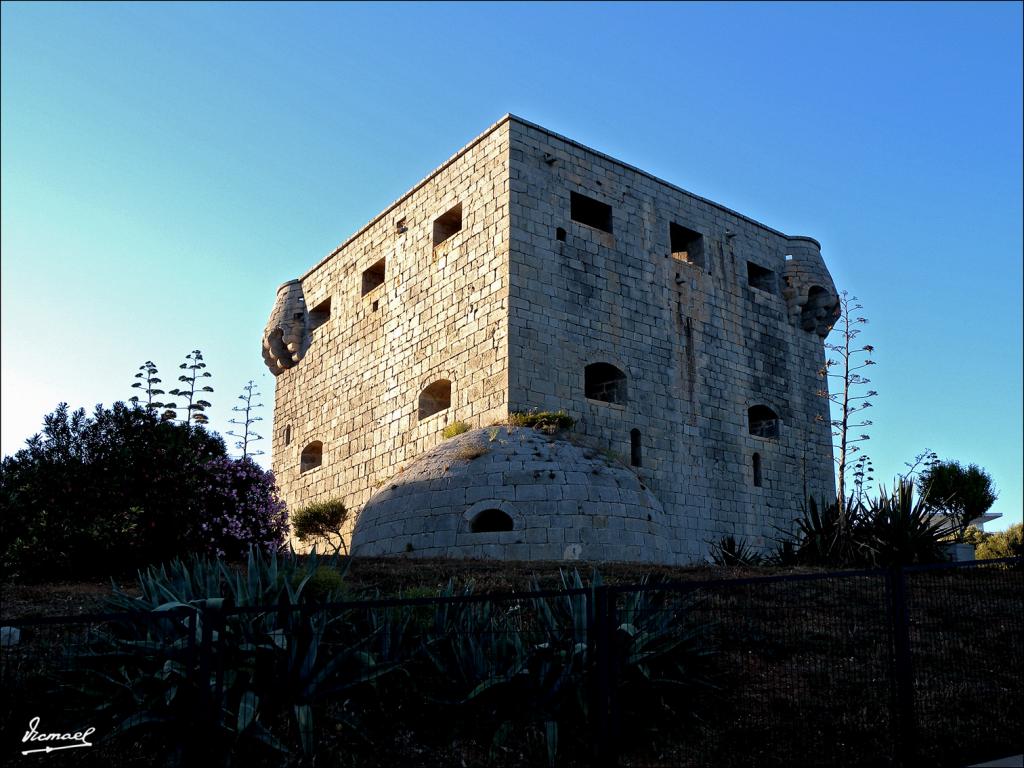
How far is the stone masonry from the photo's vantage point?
1512 centimetres

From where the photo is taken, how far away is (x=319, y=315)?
22.9 m

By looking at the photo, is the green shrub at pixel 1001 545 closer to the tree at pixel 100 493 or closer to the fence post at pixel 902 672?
the fence post at pixel 902 672

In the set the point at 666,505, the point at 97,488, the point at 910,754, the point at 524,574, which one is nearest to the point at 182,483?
the point at 97,488

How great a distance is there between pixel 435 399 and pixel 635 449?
→ 12.7 feet

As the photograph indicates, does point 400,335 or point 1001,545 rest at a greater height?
point 400,335

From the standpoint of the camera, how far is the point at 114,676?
6.12 meters

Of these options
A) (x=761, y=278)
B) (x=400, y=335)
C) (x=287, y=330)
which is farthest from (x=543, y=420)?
(x=287, y=330)

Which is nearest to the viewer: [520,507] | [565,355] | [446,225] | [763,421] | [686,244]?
[520,507]

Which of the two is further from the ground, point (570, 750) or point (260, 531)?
point (260, 531)

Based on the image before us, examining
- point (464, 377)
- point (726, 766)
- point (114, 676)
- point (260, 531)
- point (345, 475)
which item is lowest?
point (726, 766)

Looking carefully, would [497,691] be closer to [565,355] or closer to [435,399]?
[565,355]

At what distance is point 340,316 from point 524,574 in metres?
12.5

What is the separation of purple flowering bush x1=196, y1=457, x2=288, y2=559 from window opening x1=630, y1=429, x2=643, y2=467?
7.10 metres

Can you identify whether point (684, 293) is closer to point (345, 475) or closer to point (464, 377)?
point (464, 377)
